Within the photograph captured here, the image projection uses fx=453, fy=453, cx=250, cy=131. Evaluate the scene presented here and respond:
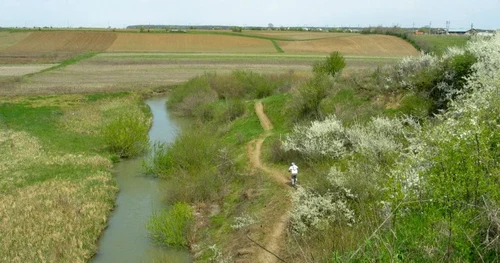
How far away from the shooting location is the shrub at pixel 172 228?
16703mm

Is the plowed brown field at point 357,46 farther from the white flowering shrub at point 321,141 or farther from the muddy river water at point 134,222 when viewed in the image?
the white flowering shrub at point 321,141

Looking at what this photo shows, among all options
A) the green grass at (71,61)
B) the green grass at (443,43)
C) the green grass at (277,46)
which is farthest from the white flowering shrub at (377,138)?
the green grass at (277,46)

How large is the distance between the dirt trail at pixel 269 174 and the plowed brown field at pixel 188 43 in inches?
2508

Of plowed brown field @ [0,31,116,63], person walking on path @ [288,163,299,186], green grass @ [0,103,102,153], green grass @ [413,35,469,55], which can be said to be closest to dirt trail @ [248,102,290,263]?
person walking on path @ [288,163,299,186]

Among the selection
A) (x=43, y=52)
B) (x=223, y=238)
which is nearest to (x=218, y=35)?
(x=43, y=52)

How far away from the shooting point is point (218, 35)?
11388 cm

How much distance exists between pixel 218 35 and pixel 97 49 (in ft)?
102

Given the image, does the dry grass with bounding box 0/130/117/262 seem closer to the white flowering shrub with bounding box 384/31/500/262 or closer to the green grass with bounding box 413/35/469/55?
the white flowering shrub with bounding box 384/31/500/262

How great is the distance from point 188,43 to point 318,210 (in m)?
93.9

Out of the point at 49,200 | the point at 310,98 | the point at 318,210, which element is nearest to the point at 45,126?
the point at 49,200

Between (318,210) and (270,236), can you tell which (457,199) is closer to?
(318,210)

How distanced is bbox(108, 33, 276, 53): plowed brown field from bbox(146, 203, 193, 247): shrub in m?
79.4

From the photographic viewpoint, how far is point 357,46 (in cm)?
9638

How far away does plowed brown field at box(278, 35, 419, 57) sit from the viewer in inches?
3544
